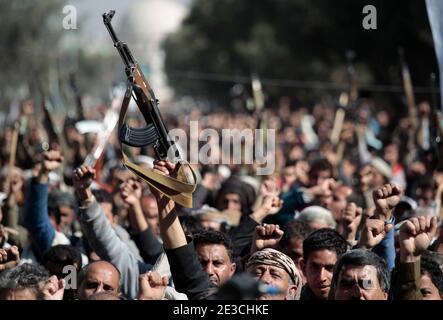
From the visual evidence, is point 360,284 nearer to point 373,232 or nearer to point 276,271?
point 276,271

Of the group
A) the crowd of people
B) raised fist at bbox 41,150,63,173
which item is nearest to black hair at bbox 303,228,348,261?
the crowd of people

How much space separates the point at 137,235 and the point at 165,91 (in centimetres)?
12952

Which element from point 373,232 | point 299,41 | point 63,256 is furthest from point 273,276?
point 299,41

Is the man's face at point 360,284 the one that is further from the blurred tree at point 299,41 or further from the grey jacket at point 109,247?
the blurred tree at point 299,41

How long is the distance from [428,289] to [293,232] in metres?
1.57

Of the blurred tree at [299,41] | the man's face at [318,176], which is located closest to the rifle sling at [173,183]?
the man's face at [318,176]

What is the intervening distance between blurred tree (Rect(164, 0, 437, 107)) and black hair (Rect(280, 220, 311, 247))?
1026cm

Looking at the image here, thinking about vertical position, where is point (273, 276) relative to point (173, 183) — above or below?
below

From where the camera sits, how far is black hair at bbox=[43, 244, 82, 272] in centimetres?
648

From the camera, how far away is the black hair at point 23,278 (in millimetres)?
4968

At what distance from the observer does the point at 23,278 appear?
510cm

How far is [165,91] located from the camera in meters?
136
